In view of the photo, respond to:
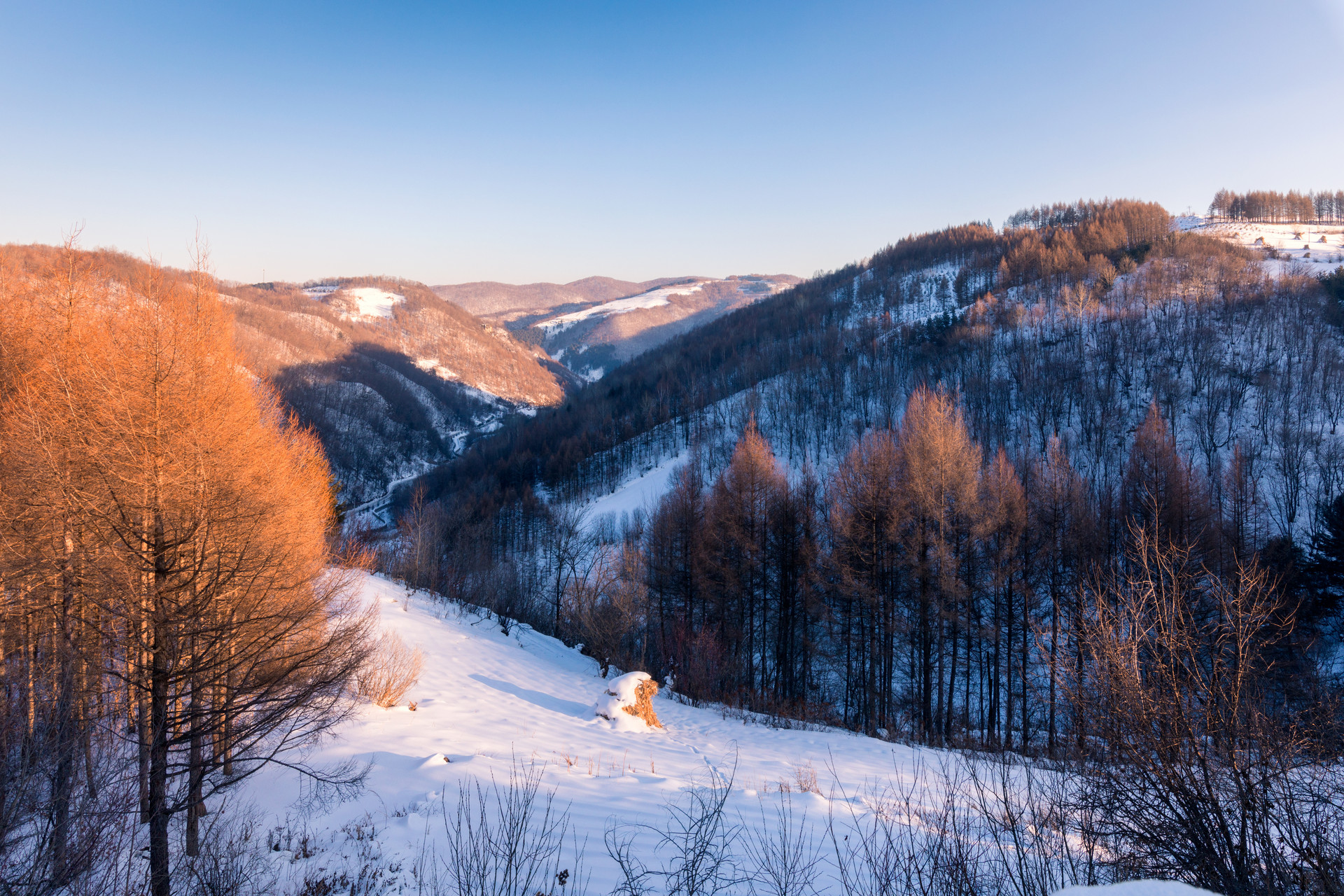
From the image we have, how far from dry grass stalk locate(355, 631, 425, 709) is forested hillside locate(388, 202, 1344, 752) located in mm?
9034

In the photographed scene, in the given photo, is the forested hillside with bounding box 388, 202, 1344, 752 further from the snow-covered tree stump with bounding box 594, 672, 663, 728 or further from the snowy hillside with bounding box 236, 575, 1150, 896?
the snow-covered tree stump with bounding box 594, 672, 663, 728

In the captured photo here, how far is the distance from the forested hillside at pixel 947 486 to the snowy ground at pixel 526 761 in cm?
425

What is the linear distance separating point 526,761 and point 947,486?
17.6 meters

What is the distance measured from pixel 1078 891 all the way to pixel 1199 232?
127467 millimetres

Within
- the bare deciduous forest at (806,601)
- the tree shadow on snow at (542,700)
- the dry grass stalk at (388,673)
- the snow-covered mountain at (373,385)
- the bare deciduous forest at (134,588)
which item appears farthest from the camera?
the snow-covered mountain at (373,385)

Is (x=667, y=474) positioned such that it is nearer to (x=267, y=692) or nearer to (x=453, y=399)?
(x=267, y=692)

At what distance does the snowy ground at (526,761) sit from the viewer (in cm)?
715

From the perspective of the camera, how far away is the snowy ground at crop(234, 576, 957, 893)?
23.5 ft

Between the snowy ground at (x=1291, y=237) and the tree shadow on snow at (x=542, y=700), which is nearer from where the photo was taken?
the tree shadow on snow at (x=542, y=700)

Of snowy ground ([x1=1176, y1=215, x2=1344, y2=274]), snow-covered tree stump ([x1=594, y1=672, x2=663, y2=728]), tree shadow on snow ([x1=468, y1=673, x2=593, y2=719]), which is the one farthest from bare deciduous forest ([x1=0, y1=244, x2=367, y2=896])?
snowy ground ([x1=1176, y1=215, x2=1344, y2=274])

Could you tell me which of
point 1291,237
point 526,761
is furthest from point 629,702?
point 1291,237

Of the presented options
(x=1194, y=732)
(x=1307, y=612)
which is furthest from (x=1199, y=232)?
(x=1194, y=732)

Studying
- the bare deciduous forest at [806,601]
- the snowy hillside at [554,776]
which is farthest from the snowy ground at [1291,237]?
the snowy hillside at [554,776]

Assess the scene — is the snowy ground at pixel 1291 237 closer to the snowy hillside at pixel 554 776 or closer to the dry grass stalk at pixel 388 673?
the snowy hillside at pixel 554 776
